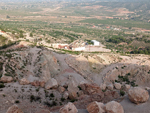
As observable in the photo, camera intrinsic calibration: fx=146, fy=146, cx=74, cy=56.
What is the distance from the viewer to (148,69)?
32344 mm

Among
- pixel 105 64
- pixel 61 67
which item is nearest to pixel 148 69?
pixel 105 64

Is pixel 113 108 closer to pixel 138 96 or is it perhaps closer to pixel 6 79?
pixel 138 96

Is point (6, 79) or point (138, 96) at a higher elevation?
point (138, 96)

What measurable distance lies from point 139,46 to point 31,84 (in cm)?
6406

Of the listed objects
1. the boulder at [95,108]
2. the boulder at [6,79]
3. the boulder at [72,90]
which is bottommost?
the boulder at [72,90]

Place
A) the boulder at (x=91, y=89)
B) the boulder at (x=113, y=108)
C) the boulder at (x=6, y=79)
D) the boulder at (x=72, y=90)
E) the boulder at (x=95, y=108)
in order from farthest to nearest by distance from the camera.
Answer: the boulder at (x=91, y=89) < the boulder at (x=6, y=79) < the boulder at (x=72, y=90) < the boulder at (x=95, y=108) < the boulder at (x=113, y=108)

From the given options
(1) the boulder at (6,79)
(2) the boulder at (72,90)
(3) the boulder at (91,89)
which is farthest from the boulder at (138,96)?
(1) the boulder at (6,79)

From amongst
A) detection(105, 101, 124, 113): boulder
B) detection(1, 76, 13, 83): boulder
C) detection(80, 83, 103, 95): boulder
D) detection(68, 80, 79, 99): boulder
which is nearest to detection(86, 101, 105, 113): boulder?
detection(105, 101, 124, 113): boulder

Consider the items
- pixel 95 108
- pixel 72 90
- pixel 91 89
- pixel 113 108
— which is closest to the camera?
pixel 113 108

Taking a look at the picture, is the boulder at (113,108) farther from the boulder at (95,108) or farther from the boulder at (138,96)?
the boulder at (138,96)

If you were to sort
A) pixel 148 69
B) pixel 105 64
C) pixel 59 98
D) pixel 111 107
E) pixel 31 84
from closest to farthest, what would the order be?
pixel 111 107 → pixel 59 98 → pixel 31 84 → pixel 148 69 → pixel 105 64

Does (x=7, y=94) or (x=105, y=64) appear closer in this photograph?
(x=7, y=94)

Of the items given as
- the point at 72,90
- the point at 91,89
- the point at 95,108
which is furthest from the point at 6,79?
the point at 95,108

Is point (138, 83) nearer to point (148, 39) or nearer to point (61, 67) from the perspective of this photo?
point (61, 67)
